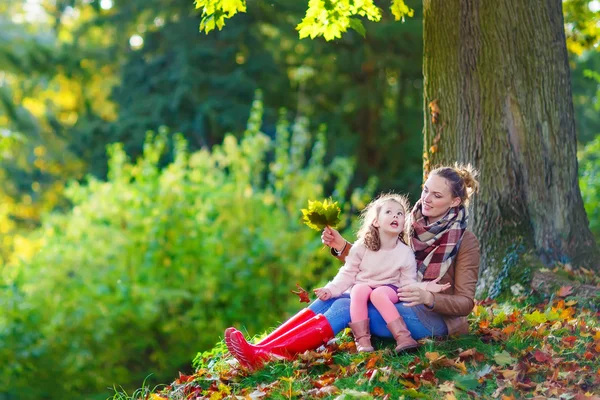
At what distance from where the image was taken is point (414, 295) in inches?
174

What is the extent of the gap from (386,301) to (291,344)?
0.64 metres

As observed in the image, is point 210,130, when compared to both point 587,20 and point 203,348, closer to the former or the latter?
point 203,348

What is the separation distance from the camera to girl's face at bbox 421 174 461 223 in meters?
4.70

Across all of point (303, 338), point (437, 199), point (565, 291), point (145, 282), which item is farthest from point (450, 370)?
point (145, 282)

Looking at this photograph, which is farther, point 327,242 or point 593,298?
point 593,298

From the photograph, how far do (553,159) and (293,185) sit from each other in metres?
7.68

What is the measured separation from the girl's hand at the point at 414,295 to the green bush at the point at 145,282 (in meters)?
7.30

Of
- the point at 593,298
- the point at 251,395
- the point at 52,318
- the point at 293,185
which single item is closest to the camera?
the point at 251,395

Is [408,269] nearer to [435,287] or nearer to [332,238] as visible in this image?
[435,287]

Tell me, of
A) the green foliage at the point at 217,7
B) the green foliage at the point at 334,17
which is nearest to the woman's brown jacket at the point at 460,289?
the green foliage at the point at 334,17

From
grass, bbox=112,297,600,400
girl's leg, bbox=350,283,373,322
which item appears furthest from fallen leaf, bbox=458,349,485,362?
girl's leg, bbox=350,283,373,322

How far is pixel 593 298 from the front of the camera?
5582mm

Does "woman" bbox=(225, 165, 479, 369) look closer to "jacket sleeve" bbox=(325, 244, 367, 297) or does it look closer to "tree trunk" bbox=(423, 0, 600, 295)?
"jacket sleeve" bbox=(325, 244, 367, 297)

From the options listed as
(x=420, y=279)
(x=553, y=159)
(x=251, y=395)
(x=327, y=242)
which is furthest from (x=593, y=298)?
(x=251, y=395)
